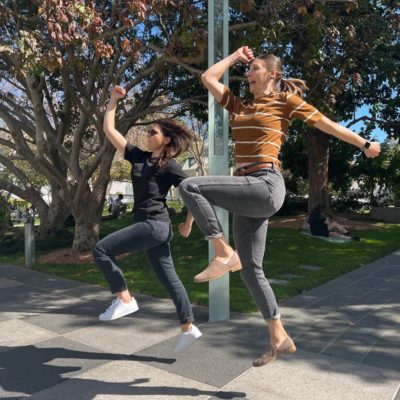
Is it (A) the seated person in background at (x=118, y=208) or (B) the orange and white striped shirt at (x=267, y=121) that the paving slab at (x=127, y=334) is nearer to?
(B) the orange and white striped shirt at (x=267, y=121)

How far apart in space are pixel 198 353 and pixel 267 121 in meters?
2.32

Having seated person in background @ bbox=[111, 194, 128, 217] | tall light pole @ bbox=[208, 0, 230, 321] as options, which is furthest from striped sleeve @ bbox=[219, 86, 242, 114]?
seated person in background @ bbox=[111, 194, 128, 217]

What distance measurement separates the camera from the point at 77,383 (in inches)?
139

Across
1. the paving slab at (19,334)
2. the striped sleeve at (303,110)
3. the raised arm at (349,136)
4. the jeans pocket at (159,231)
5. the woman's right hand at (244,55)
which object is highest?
the woman's right hand at (244,55)

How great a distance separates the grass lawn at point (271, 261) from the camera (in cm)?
688

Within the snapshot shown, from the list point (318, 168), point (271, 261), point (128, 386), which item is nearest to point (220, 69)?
point (128, 386)

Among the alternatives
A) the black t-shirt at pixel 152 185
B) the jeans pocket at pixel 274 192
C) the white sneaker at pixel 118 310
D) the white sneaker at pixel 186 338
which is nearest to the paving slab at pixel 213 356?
the white sneaker at pixel 186 338

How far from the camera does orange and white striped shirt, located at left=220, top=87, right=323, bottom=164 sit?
3018 millimetres

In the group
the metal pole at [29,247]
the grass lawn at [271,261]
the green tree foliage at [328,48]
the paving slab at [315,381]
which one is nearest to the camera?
the paving slab at [315,381]

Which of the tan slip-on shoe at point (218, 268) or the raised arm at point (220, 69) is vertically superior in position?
the raised arm at point (220, 69)

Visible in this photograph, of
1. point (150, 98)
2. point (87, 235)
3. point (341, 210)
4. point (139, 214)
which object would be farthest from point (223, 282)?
point (341, 210)

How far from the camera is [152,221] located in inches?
138

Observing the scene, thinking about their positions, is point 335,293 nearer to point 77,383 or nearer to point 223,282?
point 223,282

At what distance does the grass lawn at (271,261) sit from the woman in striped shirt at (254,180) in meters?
2.75
